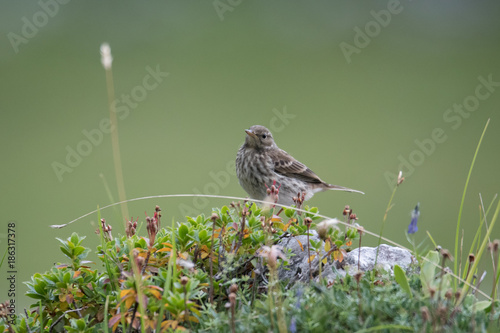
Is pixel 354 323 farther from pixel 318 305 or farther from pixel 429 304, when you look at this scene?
pixel 429 304

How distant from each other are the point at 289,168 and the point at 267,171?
38 centimetres

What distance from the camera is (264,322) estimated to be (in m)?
1.92

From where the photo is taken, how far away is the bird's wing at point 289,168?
17.3 feet

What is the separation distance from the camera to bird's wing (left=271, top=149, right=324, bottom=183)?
5.26 meters

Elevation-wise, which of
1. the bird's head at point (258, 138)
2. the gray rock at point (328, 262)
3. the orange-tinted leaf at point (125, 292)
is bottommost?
the gray rock at point (328, 262)

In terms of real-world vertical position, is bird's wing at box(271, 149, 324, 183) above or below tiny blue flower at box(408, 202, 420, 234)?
above

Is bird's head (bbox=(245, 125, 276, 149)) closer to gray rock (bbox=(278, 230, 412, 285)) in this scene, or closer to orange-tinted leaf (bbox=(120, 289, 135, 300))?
gray rock (bbox=(278, 230, 412, 285))

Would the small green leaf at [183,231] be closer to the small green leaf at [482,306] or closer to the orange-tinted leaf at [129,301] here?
the orange-tinted leaf at [129,301]

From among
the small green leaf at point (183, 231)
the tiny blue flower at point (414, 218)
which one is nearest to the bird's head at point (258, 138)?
the small green leaf at point (183, 231)

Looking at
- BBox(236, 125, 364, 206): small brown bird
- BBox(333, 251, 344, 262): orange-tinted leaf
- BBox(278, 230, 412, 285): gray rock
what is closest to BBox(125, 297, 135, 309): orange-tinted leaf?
BBox(278, 230, 412, 285): gray rock

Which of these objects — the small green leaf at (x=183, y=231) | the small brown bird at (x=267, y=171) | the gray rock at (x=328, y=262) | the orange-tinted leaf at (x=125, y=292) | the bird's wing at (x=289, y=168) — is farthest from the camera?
the bird's wing at (x=289, y=168)

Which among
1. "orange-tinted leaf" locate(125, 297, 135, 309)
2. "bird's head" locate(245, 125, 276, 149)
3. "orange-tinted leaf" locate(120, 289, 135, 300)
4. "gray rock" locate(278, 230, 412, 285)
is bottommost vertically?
"gray rock" locate(278, 230, 412, 285)

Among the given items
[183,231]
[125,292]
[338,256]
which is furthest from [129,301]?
[338,256]

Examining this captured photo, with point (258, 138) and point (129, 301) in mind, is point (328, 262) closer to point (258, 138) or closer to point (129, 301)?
point (129, 301)
